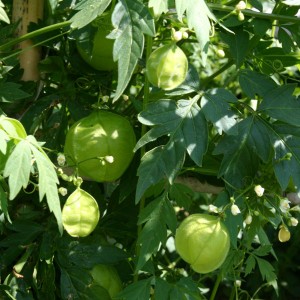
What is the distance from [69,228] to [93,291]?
0.19m

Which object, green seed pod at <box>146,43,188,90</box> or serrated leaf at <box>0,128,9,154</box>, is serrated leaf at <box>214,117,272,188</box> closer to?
green seed pod at <box>146,43,188,90</box>

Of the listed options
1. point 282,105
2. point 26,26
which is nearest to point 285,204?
point 282,105

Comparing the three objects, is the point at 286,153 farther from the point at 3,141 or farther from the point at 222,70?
the point at 3,141

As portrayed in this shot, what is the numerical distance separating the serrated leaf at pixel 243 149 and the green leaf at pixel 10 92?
361mm

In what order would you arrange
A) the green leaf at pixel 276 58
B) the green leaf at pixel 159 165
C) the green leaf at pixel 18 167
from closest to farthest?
the green leaf at pixel 18 167
the green leaf at pixel 159 165
the green leaf at pixel 276 58

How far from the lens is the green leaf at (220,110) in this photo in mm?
1045

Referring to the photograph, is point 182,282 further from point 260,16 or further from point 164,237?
point 260,16

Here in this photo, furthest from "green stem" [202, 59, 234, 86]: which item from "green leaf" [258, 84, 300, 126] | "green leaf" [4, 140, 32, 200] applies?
"green leaf" [4, 140, 32, 200]

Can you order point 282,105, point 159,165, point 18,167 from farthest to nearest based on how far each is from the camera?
point 282,105
point 159,165
point 18,167

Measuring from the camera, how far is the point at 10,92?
45.1 inches

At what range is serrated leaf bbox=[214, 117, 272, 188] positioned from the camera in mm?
1086

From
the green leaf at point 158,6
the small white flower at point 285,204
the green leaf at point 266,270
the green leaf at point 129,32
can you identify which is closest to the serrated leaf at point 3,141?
the green leaf at point 129,32

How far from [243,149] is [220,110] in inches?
3.4

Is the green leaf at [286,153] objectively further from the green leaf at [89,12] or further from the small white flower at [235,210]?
the green leaf at [89,12]
